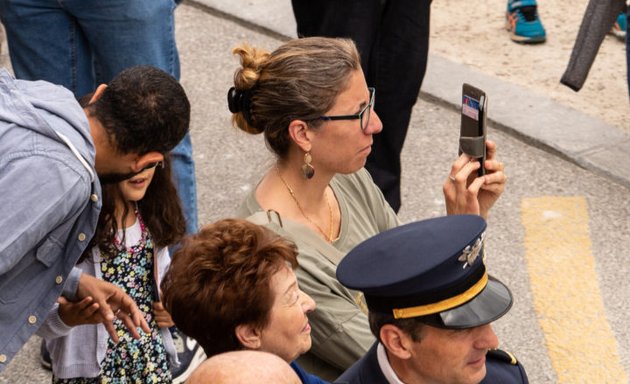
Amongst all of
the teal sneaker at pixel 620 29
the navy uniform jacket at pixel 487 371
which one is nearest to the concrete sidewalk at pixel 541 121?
the teal sneaker at pixel 620 29

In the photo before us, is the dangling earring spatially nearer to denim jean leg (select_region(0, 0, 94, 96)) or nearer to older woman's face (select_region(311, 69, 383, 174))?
older woman's face (select_region(311, 69, 383, 174))

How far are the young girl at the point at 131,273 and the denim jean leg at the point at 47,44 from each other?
70cm

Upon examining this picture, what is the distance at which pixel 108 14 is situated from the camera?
11.9 ft

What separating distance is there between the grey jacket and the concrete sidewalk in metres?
3.04

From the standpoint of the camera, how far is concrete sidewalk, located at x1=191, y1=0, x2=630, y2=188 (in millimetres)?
5184

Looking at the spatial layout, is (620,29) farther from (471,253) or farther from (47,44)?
(471,253)

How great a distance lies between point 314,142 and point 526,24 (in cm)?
354

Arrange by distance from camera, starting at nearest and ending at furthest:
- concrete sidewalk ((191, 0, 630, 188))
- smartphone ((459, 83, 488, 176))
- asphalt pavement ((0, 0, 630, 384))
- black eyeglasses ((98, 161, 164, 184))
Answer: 1. black eyeglasses ((98, 161, 164, 184))
2. smartphone ((459, 83, 488, 176))
3. asphalt pavement ((0, 0, 630, 384))
4. concrete sidewalk ((191, 0, 630, 188))

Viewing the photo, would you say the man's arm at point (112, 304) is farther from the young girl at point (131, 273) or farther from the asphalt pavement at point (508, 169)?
the asphalt pavement at point (508, 169)

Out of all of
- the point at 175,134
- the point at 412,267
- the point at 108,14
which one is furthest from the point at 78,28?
the point at 412,267

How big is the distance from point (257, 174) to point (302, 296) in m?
2.63

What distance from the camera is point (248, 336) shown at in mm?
2502

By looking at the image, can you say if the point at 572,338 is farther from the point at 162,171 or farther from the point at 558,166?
the point at 162,171

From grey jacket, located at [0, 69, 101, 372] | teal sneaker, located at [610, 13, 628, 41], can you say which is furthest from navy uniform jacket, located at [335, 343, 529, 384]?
teal sneaker, located at [610, 13, 628, 41]
